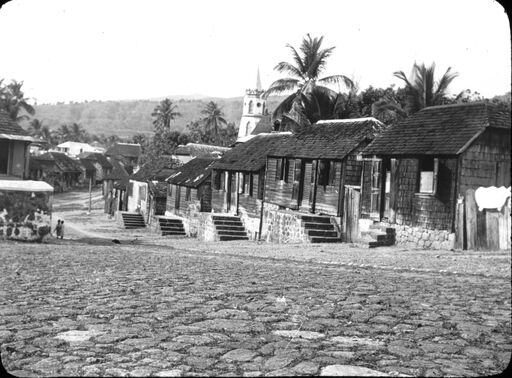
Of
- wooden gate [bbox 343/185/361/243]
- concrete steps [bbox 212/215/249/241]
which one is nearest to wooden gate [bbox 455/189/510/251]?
wooden gate [bbox 343/185/361/243]

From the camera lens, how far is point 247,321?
16.3 ft

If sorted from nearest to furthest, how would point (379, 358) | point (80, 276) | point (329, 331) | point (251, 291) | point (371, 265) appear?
point (379, 358)
point (329, 331)
point (251, 291)
point (80, 276)
point (371, 265)

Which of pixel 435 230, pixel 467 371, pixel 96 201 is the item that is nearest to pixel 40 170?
pixel 96 201

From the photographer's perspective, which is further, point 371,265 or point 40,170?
point 40,170

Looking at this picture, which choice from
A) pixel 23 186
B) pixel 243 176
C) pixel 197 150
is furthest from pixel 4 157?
pixel 197 150

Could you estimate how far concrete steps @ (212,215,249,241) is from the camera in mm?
27578

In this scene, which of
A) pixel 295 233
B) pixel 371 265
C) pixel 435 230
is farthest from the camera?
pixel 295 233

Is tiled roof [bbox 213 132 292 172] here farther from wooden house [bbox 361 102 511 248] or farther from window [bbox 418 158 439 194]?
window [bbox 418 158 439 194]

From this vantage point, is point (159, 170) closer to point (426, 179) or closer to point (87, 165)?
point (426, 179)

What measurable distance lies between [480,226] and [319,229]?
1102 cm

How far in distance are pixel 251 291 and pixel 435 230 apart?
10.4 m

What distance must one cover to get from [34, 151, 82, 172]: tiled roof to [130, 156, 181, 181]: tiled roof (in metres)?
28.2

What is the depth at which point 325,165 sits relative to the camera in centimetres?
2298

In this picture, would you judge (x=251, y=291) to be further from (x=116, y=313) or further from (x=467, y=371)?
(x=467, y=371)
